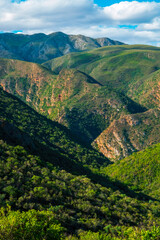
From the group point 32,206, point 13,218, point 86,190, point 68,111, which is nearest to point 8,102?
point 68,111

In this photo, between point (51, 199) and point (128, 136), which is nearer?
point (51, 199)

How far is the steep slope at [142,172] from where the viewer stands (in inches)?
3733

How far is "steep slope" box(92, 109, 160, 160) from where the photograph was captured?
154 meters

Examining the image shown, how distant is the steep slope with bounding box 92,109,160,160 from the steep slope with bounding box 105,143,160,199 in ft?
122

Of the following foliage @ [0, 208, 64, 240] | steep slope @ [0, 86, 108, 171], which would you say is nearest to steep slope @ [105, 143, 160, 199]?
steep slope @ [0, 86, 108, 171]

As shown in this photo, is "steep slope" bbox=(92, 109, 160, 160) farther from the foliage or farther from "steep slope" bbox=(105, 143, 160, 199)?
the foliage

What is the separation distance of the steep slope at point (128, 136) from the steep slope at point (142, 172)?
3726cm

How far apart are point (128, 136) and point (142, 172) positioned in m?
60.2

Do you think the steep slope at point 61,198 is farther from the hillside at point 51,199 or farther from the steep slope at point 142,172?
the steep slope at point 142,172

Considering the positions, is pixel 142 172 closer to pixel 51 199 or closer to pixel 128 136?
pixel 128 136

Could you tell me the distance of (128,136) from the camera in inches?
6344

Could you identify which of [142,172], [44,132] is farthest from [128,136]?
[44,132]

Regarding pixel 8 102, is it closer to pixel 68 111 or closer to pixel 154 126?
pixel 68 111

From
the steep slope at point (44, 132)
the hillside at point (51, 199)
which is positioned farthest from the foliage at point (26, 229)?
the steep slope at point (44, 132)
